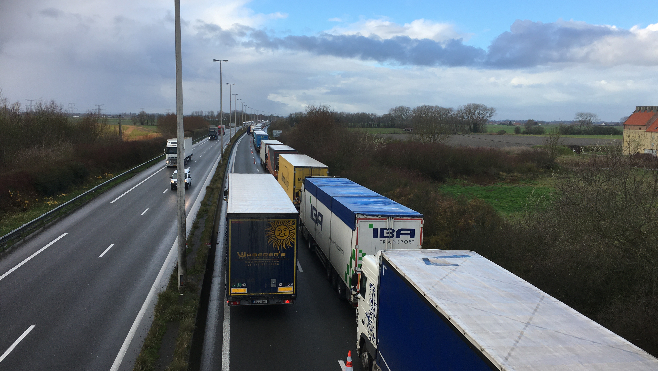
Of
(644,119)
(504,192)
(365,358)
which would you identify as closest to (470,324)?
(365,358)

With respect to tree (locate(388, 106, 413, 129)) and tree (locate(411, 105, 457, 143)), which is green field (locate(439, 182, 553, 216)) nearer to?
tree (locate(411, 105, 457, 143))

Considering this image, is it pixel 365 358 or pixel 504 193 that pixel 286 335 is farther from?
pixel 504 193

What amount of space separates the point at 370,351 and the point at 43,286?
39.6ft

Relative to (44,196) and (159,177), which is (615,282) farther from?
(159,177)

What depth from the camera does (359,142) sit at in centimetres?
4562

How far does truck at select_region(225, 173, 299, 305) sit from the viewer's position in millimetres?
12891

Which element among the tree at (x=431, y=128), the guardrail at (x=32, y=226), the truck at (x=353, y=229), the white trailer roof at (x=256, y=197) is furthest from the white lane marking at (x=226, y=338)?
the tree at (x=431, y=128)

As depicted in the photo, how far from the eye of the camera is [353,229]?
43.7ft

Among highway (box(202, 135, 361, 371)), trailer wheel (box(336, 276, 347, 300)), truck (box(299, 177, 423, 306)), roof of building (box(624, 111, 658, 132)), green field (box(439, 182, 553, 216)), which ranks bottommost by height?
highway (box(202, 135, 361, 371))

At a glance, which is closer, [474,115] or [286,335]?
[286,335]

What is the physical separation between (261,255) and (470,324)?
26.4 feet

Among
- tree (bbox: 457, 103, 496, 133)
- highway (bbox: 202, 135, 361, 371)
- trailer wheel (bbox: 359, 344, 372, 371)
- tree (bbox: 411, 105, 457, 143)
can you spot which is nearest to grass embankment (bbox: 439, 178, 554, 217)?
tree (bbox: 411, 105, 457, 143)

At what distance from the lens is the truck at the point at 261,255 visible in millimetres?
12891

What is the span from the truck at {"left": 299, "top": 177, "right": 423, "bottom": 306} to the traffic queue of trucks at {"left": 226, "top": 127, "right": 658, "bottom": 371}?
0.10 ft
